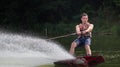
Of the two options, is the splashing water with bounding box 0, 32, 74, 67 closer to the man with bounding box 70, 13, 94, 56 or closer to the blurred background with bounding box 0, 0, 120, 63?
the man with bounding box 70, 13, 94, 56

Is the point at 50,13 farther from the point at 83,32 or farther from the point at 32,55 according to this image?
the point at 32,55

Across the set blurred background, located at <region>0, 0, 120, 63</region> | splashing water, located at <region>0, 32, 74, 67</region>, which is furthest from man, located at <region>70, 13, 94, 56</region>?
blurred background, located at <region>0, 0, 120, 63</region>

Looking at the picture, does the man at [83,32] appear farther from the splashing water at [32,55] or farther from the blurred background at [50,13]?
the blurred background at [50,13]

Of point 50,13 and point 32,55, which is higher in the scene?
point 50,13

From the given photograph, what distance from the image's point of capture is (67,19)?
44.7 meters

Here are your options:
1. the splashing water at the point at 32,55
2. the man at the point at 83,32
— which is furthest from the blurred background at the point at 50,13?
the man at the point at 83,32

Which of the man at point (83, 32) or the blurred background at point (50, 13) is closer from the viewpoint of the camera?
the man at point (83, 32)

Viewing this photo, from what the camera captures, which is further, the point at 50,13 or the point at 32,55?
the point at 50,13

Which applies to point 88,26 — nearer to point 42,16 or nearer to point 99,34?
point 99,34

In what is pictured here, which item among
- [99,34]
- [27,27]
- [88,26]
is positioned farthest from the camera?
[27,27]

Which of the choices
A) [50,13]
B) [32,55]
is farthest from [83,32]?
[50,13]

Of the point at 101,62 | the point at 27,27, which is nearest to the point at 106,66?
the point at 101,62

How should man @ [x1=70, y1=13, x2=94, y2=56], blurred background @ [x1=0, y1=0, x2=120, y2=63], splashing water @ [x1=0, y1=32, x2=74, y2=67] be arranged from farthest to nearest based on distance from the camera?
blurred background @ [x1=0, y1=0, x2=120, y2=63] < man @ [x1=70, y1=13, x2=94, y2=56] < splashing water @ [x1=0, y1=32, x2=74, y2=67]

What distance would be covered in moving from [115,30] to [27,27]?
9439 millimetres
